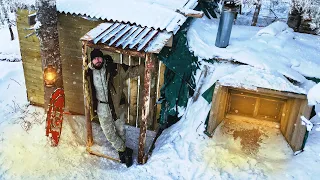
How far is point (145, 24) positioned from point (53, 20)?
205cm

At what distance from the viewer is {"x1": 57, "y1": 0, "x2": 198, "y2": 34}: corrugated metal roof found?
6.65 metres

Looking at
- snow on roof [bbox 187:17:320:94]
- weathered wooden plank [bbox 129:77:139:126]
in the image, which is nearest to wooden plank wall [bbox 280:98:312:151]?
snow on roof [bbox 187:17:320:94]

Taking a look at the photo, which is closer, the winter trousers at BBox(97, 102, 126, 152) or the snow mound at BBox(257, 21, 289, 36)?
the winter trousers at BBox(97, 102, 126, 152)

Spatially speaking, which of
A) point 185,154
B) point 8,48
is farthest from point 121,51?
point 8,48

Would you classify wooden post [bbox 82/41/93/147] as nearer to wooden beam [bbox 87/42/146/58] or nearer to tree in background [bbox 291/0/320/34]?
wooden beam [bbox 87/42/146/58]

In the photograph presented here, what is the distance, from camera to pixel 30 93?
865 centimetres

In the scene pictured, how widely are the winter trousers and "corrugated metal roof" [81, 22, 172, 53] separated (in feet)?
4.41

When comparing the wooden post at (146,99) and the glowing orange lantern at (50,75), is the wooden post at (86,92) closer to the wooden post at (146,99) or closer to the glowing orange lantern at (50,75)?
the glowing orange lantern at (50,75)

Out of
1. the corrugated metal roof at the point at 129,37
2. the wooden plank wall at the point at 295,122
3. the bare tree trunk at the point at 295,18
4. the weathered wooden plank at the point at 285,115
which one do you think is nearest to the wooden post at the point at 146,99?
the corrugated metal roof at the point at 129,37

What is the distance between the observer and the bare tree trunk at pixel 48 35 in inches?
252

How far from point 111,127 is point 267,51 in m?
3.83

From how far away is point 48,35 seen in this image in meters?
6.54

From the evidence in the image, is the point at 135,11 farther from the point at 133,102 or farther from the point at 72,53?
the point at 133,102

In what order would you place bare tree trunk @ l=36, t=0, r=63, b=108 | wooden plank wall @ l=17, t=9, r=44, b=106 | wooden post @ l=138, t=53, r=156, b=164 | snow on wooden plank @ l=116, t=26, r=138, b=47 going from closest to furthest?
wooden post @ l=138, t=53, r=156, b=164, snow on wooden plank @ l=116, t=26, r=138, b=47, bare tree trunk @ l=36, t=0, r=63, b=108, wooden plank wall @ l=17, t=9, r=44, b=106
